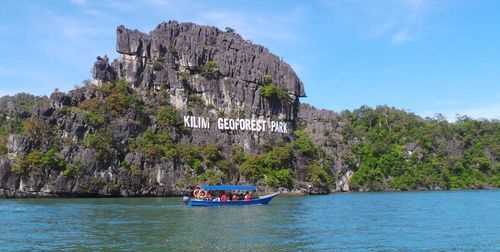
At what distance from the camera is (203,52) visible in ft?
340

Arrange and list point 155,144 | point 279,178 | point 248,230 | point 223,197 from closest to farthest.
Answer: point 248,230
point 223,197
point 155,144
point 279,178

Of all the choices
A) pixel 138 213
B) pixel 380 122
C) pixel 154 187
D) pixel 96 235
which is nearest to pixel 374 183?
pixel 380 122

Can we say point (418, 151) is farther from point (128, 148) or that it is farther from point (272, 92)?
point (128, 148)

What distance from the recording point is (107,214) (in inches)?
1861

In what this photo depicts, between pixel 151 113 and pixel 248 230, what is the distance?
200 feet

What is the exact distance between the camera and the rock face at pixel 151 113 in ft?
261

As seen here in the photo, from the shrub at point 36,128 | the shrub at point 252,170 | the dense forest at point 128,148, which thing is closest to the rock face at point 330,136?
the dense forest at point 128,148

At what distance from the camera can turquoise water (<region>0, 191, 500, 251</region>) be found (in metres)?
29.0

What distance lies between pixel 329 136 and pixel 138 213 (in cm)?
7163

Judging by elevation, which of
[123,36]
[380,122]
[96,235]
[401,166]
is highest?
[123,36]

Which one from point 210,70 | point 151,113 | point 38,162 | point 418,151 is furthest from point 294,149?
point 38,162

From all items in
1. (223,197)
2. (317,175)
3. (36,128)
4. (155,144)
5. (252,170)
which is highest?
(36,128)

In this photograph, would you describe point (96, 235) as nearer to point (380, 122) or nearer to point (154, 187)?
point (154, 187)

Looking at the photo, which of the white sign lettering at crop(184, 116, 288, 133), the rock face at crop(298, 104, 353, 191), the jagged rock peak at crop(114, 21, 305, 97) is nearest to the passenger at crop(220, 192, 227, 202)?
the white sign lettering at crop(184, 116, 288, 133)
